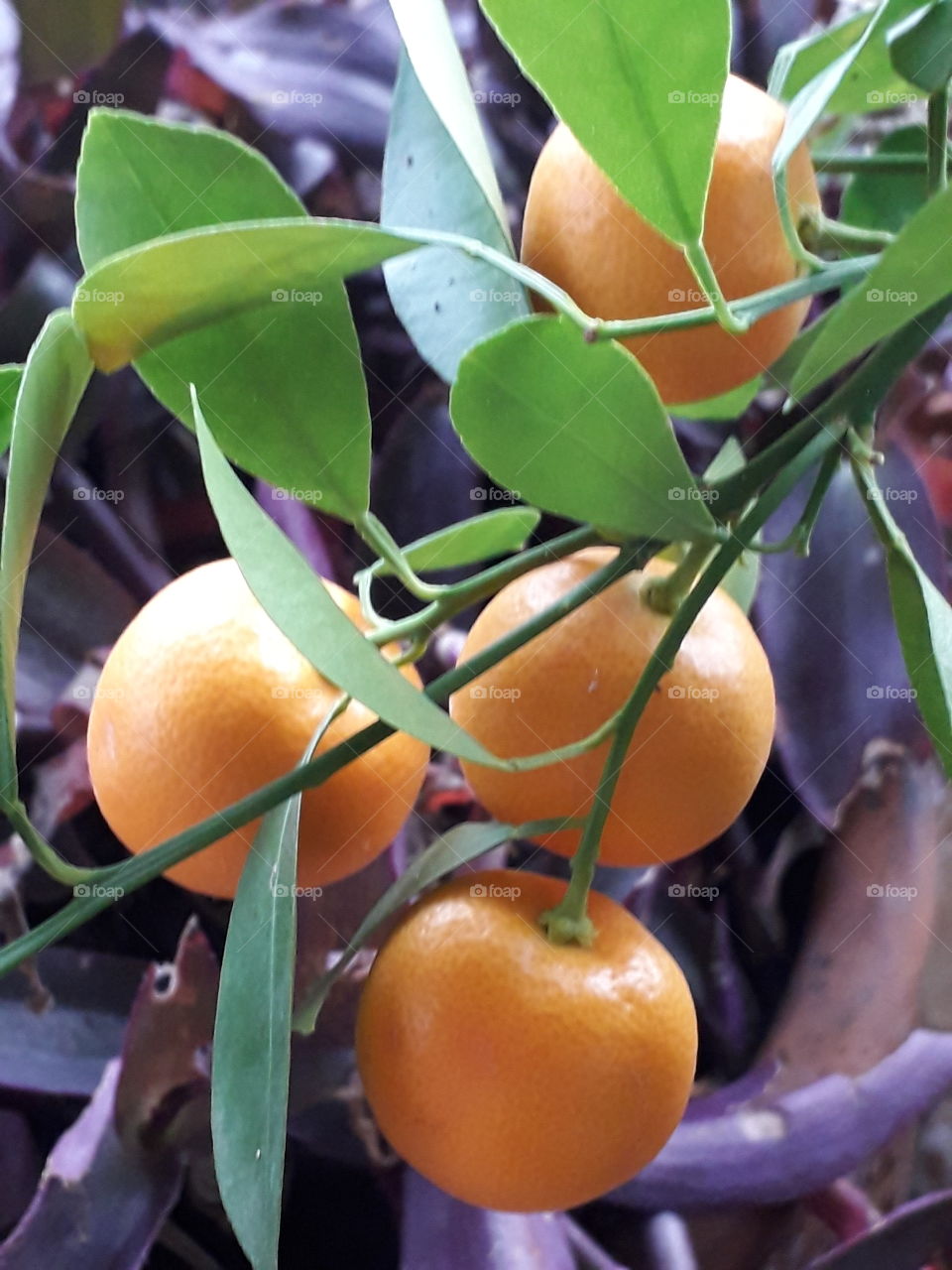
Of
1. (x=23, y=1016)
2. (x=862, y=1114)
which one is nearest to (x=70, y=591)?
(x=23, y=1016)

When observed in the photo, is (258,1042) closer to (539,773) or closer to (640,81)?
(539,773)

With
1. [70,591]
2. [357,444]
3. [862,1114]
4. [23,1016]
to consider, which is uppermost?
[357,444]

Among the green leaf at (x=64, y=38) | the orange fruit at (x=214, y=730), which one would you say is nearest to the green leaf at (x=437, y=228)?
the orange fruit at (x=214, y=730)

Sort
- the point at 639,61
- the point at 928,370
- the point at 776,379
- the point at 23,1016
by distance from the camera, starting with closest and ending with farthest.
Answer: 1. the point at 639,61
2. the point at 776,379
3. the point at 23,1016
4. the point at 928,370

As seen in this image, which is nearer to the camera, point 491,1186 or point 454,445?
point 491,1186

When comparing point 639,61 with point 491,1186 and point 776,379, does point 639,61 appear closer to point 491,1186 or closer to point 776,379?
point 776,379

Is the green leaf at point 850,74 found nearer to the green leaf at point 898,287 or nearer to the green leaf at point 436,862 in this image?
the green leaf at point 898,287

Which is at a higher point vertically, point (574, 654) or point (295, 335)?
point (295, 335)
